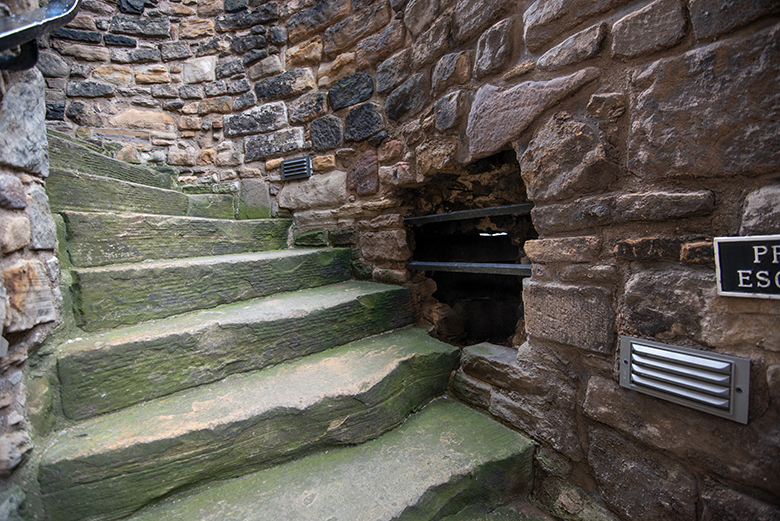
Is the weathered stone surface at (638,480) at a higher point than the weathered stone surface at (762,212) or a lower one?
lower

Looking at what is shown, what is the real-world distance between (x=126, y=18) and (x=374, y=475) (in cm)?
425

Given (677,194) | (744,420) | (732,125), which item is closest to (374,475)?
(744,420)

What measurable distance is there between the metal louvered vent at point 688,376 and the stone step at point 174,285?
Result: 1.63 m

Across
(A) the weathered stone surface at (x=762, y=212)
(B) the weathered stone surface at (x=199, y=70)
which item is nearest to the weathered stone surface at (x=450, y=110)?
(A) the weathered stone surface at (x=762, y=212)

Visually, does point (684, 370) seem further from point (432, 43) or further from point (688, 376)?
point (432, 43)

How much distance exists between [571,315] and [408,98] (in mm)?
1405

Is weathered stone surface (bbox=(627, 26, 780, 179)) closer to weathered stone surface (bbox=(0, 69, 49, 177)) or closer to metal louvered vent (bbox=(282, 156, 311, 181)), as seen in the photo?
weathered stone surface (bbox=(0, 69, 49, 177))

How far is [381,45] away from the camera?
2049mm

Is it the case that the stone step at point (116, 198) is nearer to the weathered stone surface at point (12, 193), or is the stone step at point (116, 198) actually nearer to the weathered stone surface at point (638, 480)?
the weathered stone surface at point (12, 193)

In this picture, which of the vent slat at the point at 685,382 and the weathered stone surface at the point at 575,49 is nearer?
the vent slat at the point at 685,382

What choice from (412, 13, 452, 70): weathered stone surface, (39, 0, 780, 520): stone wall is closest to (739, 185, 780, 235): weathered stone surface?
(39, 0, 780, 520): stone wall

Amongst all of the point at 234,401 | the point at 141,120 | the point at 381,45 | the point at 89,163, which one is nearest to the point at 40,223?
the point at 234,401

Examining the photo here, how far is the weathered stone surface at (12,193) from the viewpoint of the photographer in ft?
3.06

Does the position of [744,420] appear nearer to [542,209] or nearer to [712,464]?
[712,464]
